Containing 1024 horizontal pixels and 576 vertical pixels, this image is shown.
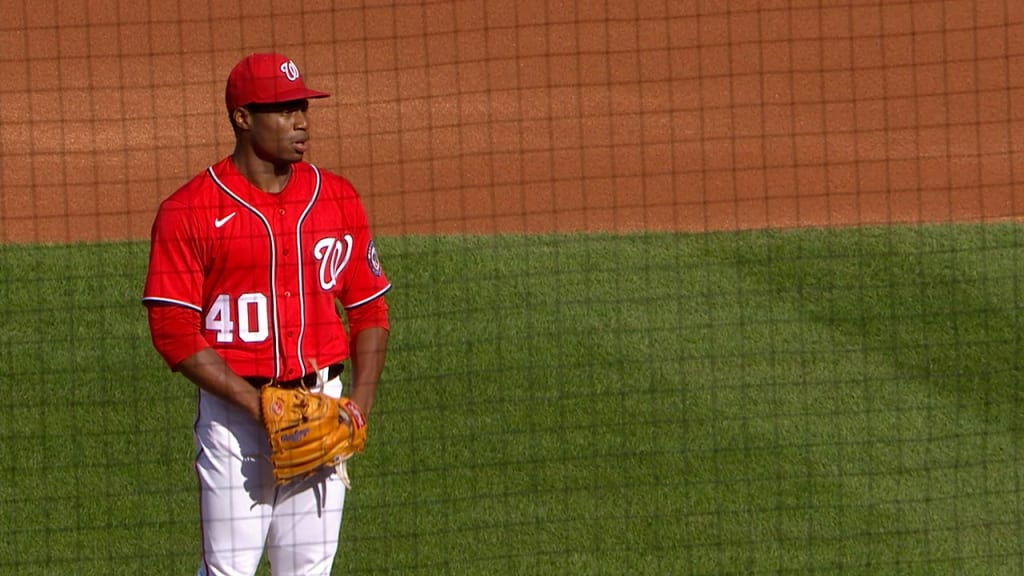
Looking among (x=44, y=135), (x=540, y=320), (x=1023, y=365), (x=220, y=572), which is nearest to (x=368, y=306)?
(x=220, y=572)

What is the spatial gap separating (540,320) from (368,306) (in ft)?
11.6

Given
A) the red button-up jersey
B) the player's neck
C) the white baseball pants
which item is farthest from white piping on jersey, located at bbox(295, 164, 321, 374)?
the white baseball pants

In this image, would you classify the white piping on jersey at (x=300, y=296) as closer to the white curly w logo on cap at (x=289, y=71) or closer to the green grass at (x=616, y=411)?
the white curly w logo on cap at (x=289, y=71)

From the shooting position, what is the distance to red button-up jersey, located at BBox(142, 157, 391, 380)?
4113 millimetres

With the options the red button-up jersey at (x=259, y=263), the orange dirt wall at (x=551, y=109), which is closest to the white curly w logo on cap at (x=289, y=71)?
the red button-up jersey at (x=259, y=263)

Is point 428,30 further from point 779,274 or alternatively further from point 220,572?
point 220,572

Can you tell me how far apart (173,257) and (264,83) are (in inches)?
21.1

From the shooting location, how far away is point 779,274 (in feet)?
27.7

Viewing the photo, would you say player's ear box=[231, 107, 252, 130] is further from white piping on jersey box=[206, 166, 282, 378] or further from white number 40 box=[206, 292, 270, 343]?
white number 40 box=[206, 292, 270, 343]

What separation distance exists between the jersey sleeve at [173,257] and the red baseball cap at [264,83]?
0.35 meters

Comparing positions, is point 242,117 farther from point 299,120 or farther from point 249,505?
point 249,505

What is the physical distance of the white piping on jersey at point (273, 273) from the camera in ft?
13.8

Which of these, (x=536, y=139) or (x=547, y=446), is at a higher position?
(x=536, y=139)

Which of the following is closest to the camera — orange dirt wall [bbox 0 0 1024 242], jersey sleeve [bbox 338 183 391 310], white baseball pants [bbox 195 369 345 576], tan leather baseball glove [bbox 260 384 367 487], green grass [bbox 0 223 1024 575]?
tan leather baseball glove [bbox 260 384 367 487]
